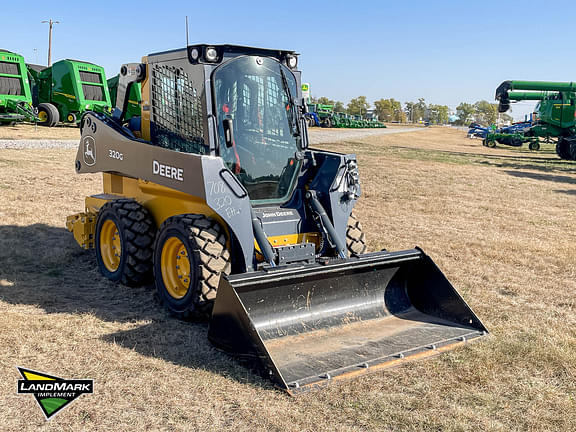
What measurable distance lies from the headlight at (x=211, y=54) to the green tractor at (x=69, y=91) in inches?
766

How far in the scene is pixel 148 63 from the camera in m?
6.17

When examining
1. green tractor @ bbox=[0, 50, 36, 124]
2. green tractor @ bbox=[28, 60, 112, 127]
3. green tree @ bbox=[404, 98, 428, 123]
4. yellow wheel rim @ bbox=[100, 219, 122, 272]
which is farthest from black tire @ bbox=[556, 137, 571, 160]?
green tree @ bbox=[404, 98, 428, 123]

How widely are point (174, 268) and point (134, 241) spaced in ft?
2.45

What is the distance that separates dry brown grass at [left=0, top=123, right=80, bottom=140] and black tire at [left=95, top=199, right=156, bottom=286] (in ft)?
48.3

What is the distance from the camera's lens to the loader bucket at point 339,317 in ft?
13.9

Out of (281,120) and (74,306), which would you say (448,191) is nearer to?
(281,120)

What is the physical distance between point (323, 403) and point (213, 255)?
1.61 metres

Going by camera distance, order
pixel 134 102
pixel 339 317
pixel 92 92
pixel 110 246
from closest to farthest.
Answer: pixel 339 317
pixel 110 246
pixel 134 102
pixel 92 92

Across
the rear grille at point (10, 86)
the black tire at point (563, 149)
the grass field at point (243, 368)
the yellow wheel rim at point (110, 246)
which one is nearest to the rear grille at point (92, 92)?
the rear grille at point (10, 86)

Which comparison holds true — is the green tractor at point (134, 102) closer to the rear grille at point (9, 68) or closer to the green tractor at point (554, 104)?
the rear grille at point (9, 68)

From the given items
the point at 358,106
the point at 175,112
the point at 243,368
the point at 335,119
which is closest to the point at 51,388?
the point at 243,368

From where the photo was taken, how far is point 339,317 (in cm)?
514

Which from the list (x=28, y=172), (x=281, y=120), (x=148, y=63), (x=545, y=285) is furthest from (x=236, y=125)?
(x=28, y=172)

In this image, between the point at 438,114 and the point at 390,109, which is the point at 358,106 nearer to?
the point at 390,109
